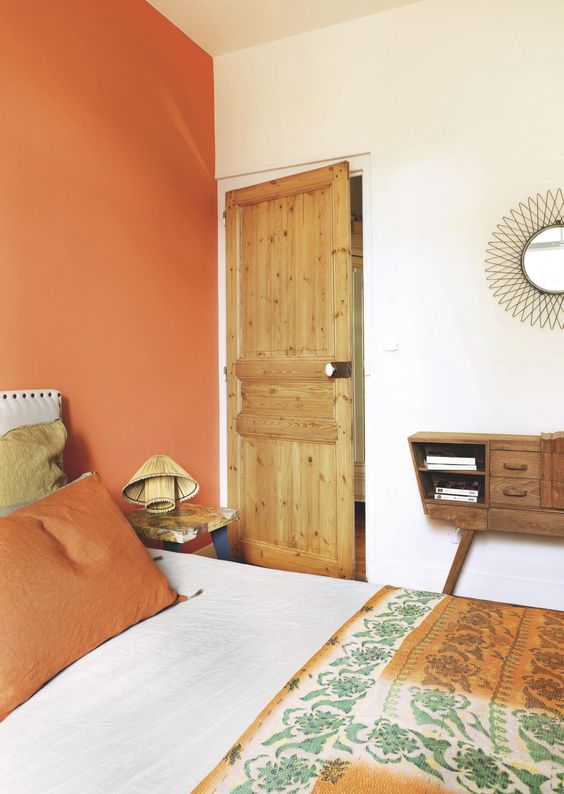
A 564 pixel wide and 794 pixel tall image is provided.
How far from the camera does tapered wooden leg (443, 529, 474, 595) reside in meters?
2.77

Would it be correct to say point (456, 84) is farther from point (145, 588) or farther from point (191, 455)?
point (145, 588)

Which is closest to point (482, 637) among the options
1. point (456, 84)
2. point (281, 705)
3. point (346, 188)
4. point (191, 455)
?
point (281, 705)

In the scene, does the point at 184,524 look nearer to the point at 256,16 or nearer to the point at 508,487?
the point at 508,487

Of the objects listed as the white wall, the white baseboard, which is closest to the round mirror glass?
the white wall

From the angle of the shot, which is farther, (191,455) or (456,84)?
(191,455)

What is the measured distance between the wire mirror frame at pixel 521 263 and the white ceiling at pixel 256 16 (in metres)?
1.28

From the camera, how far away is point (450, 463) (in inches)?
106

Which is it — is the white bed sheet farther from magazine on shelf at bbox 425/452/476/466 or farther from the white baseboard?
the white baseboard

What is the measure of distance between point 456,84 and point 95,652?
3.01 meters

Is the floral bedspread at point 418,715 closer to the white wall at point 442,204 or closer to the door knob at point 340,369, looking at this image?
the white wall at point 442,204

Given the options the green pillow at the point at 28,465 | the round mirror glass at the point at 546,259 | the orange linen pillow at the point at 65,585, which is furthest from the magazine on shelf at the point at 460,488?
the green pillow at the point at 28,465

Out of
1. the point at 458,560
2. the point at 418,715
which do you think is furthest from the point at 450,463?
the point at 418,715

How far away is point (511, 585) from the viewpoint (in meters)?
2.85

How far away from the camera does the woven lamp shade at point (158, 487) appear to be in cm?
241
